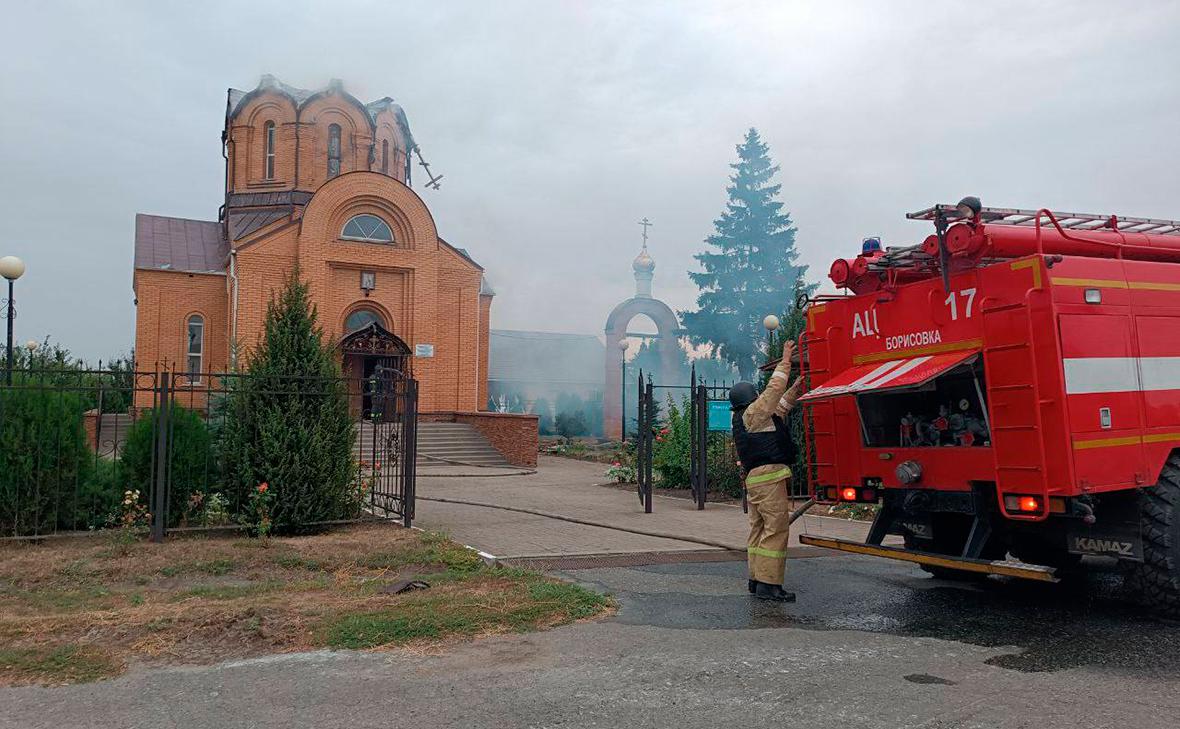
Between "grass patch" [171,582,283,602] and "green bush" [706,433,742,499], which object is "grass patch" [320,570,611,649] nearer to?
"grass patch" [171,582,283,602]

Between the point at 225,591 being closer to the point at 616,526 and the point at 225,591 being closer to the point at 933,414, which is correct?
the point at 616,526

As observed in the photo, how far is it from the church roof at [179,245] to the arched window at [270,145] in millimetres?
3304

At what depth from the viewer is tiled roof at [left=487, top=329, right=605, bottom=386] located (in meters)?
51.2

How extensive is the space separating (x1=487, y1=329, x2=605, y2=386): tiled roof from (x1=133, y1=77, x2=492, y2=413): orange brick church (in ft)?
55.5

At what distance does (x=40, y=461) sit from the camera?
864 centimetres

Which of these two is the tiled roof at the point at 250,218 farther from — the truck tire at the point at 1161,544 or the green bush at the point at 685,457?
the truck tire at the point at 1161,544

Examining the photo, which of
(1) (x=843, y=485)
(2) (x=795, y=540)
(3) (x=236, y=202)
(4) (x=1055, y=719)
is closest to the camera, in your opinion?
(4) (x=1055, y=719)

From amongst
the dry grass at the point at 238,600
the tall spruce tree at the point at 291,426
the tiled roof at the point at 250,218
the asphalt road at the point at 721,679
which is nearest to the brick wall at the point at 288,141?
the tiled roof at the point at 250,218

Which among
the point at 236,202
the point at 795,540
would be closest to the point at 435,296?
the point at 236,202

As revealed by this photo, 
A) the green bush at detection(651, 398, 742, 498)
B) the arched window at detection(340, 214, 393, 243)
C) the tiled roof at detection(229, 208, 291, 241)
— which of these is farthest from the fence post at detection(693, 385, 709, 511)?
the tiled roof at detection(229, 208, 291, 241)

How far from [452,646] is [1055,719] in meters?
3.32

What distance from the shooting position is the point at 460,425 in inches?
1109

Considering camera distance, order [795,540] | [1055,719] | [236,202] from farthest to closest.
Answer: [236,202] → [795,540] → [1055,719]

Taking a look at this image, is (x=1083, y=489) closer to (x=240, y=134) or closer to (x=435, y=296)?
(x=435, y=296)
